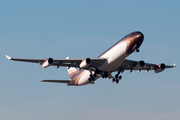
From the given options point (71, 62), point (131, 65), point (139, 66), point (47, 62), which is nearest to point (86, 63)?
point (71, 62)

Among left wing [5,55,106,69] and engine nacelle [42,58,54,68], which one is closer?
engine nacelle [42,58,54,68]

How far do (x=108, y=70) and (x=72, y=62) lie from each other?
625 centimetres

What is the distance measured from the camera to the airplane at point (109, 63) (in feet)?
169

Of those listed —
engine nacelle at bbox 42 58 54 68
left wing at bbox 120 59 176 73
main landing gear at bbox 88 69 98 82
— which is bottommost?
main landing gear at bbox 88 69 98 82

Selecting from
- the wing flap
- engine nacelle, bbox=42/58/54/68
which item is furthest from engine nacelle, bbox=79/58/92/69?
the wing flap

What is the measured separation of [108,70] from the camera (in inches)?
2234

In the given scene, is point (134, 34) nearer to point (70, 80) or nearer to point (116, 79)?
point (116, 79)

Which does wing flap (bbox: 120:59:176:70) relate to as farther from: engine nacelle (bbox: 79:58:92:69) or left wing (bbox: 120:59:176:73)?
engine nacelle (bbox: 79:58:92:69)

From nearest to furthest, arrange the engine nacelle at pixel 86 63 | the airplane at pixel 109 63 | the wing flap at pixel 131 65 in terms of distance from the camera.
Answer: the airplane at pixel 109 63
the engine nacelle at pixel 86 63
the wing flap at pixel 131 65

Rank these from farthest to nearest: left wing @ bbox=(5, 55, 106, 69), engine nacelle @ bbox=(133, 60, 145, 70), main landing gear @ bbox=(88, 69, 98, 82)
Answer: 1. main landing gear @ bbox=(88, 69, 98, 82)
2. engine nacelle @ bbox=(133, 60, 145, 70)
3. left wing @ bbox=(5, 55, 106, 69)

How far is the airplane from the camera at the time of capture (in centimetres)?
5141

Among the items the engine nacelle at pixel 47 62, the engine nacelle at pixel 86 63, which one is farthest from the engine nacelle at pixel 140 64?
the engine nacelle at pixel 47 62

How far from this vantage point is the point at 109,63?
53656 mm

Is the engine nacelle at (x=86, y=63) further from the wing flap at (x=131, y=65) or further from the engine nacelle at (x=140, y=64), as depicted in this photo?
the engine nacelle at (x=140, y=64)
